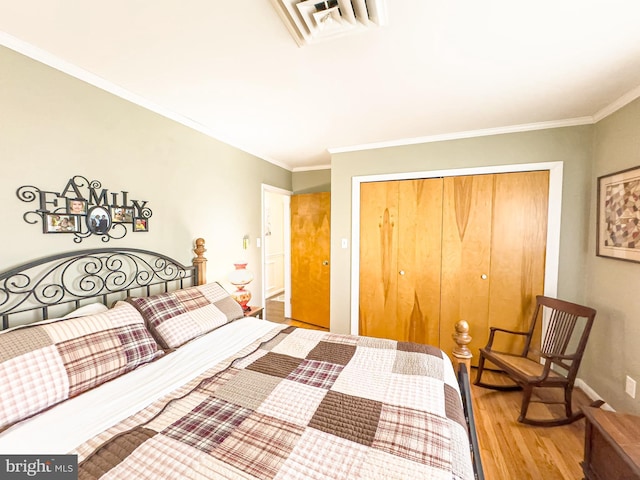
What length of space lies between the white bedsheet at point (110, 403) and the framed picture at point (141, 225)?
927 mm

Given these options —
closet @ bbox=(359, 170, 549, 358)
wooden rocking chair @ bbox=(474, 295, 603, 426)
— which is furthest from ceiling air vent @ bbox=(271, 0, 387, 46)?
wooden rocking chair @ bbox=(474, 295, 603, 426)

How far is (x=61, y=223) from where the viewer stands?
4.90 feet

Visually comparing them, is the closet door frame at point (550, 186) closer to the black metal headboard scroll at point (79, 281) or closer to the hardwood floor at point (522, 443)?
the hardwood floor at point (522, 443)

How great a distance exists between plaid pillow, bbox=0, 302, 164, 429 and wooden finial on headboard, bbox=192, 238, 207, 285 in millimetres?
831

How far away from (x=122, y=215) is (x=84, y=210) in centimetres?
21

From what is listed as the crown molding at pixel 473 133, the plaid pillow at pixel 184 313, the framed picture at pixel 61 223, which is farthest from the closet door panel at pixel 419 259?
the framed picture at pixel 61 223

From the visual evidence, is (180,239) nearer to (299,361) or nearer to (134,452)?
(299,361)

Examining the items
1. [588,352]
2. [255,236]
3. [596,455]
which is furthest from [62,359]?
[588,352]

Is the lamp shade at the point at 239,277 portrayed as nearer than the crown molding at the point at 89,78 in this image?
No

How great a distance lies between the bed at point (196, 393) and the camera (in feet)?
2.71

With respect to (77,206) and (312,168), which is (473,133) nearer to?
(312,168)

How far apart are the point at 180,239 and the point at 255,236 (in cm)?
110

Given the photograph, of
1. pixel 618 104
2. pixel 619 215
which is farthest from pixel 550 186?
pixel 618 104

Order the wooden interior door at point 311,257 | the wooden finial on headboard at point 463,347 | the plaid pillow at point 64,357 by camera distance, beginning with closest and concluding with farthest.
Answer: the plaid pillow at point 64,357 → the wooden finial on headboard at point 463,347 → the wooden interior door at point 311,257
